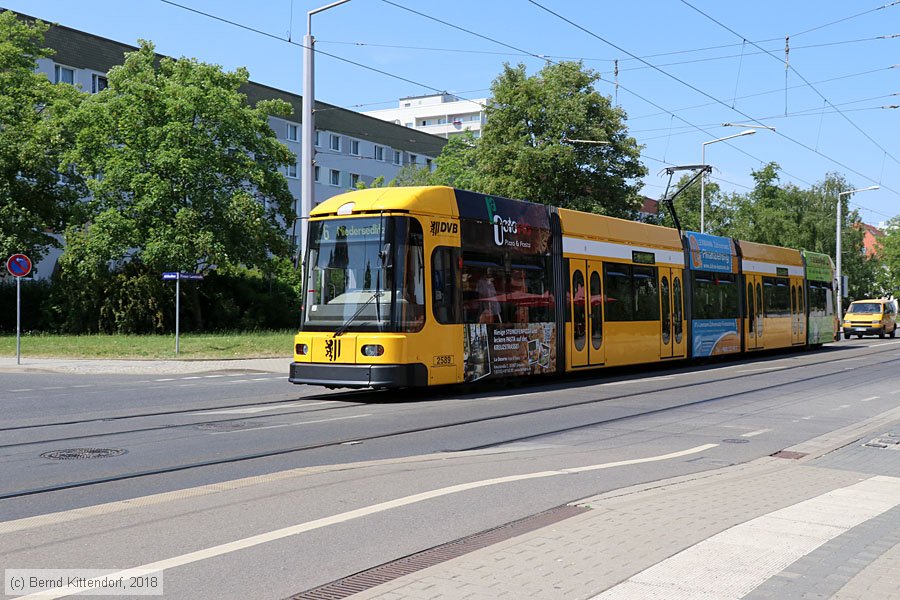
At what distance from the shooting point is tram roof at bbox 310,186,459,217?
1423cm

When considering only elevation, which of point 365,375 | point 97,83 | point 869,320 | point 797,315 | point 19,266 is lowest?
point 365,375

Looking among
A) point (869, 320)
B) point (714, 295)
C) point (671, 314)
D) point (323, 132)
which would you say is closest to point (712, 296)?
point (714, 295)

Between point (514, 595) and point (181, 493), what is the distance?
3.48 meters

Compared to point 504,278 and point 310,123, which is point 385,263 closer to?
point 504,278

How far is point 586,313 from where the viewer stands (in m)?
18.5

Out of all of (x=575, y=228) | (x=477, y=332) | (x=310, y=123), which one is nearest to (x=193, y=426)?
(x=477, y=332)

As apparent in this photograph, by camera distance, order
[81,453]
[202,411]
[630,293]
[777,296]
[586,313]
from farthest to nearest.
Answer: [777,296]
[630,293]
[586,313]
[202,411]
[81,453]

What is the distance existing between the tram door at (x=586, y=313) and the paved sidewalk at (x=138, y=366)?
→ 7.58m

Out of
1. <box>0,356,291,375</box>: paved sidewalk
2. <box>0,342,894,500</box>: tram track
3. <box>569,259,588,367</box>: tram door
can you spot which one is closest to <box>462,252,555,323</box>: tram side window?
<box>569,259,588,367</box>: tram door

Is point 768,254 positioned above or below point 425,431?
above

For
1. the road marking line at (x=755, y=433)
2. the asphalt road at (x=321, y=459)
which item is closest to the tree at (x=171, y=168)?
the asphalt road at (x=321, y=459)

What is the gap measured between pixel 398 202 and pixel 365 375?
8.79 ft

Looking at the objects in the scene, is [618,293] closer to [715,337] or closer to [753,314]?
[715,337]

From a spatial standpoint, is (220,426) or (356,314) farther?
(356,314)
